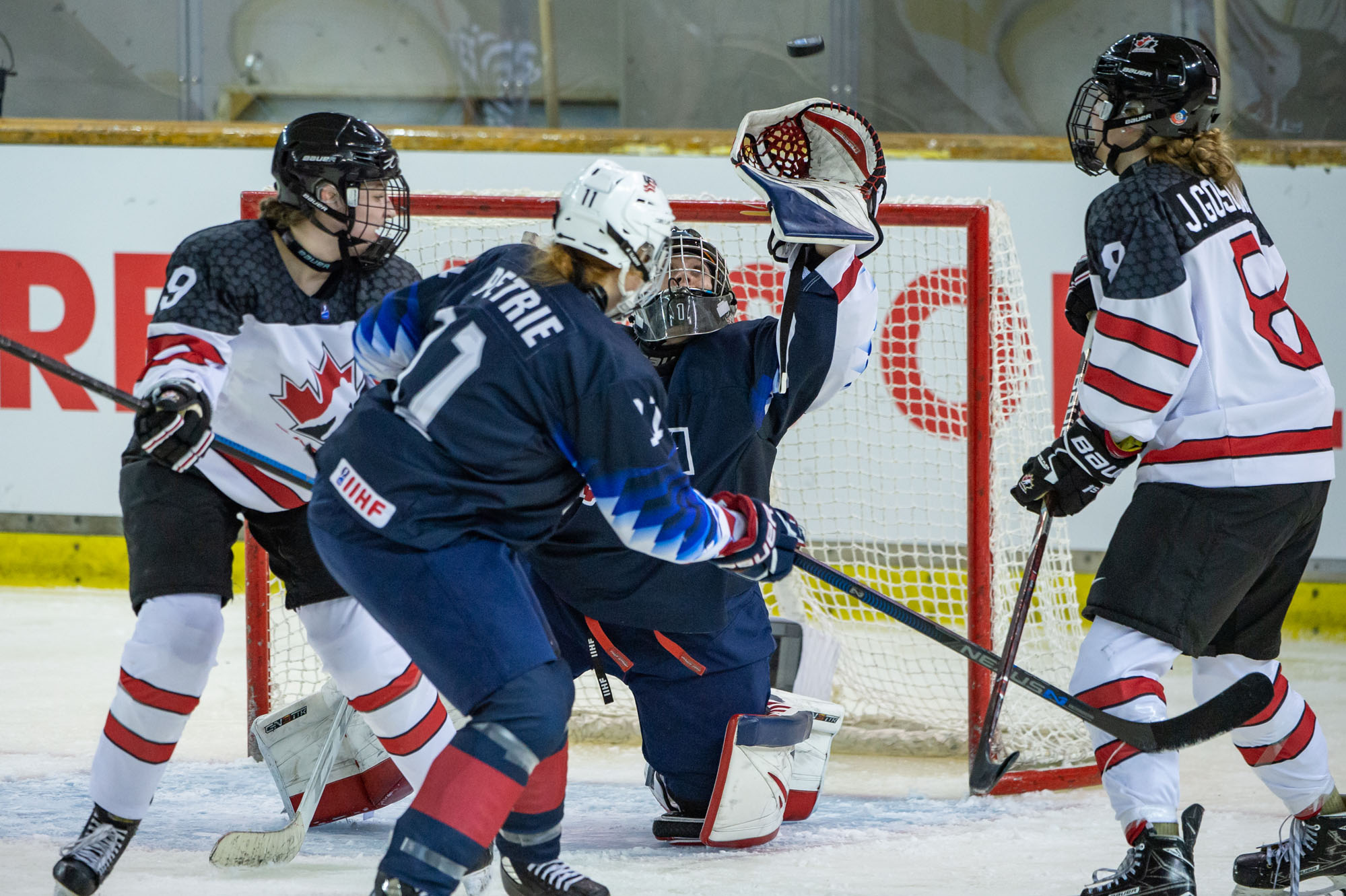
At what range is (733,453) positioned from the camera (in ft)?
7.82

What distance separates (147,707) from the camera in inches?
84.1

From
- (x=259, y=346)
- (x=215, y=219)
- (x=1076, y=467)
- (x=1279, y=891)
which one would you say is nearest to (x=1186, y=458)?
(x=1076, y=467)

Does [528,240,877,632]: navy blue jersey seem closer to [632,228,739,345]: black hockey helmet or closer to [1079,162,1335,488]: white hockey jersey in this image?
[632,228,739,345]: black hockey helmet

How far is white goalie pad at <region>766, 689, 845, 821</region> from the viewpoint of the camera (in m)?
2.59

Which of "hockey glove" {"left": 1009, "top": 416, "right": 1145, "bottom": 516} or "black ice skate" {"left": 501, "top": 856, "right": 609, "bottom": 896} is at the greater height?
"hockey glove" {"left": 1009, "top": 416, "right": 1145, "bottom": 516}

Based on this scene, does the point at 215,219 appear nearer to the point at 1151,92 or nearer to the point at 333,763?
the point at 333,763

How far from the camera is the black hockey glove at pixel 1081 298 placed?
2328 mm

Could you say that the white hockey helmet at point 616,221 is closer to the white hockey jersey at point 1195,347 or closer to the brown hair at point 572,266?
the brown hair at point 572,266

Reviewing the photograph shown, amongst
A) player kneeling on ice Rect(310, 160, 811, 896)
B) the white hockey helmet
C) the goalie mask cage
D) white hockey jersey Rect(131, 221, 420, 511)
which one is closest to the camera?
player kneeling on ice Rect(310, 160, 811, 896)

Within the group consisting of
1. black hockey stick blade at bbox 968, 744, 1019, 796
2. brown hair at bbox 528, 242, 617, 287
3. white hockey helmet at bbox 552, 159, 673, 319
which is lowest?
black hockey stick blade at bbox 968, 744, 1019, 796

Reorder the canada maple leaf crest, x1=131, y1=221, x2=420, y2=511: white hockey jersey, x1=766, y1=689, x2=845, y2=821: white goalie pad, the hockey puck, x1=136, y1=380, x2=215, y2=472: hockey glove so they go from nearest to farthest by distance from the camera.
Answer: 1. x1=136, y1=380, x2=215, y2=472: hockey glove
2. x1=131, y1=221, x2=420, y2=511: white hockey jersey
3. the canada maple leaf crest
4. x1=766, y1=689, x2=845, y2=821: white goalie pad
5. the hockey puck

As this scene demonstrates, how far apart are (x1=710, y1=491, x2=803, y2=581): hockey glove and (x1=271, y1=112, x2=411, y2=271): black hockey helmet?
0.76m

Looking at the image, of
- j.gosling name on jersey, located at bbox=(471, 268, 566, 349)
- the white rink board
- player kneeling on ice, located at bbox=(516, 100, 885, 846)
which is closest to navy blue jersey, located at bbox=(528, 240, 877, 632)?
player kneeling on ice, located at bbox=(516, 100, 885, 846)

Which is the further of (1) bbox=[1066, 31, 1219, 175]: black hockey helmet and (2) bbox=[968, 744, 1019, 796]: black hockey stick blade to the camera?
(2) bbox=[968, 744, 1019, 796]: black hockey stick blade
